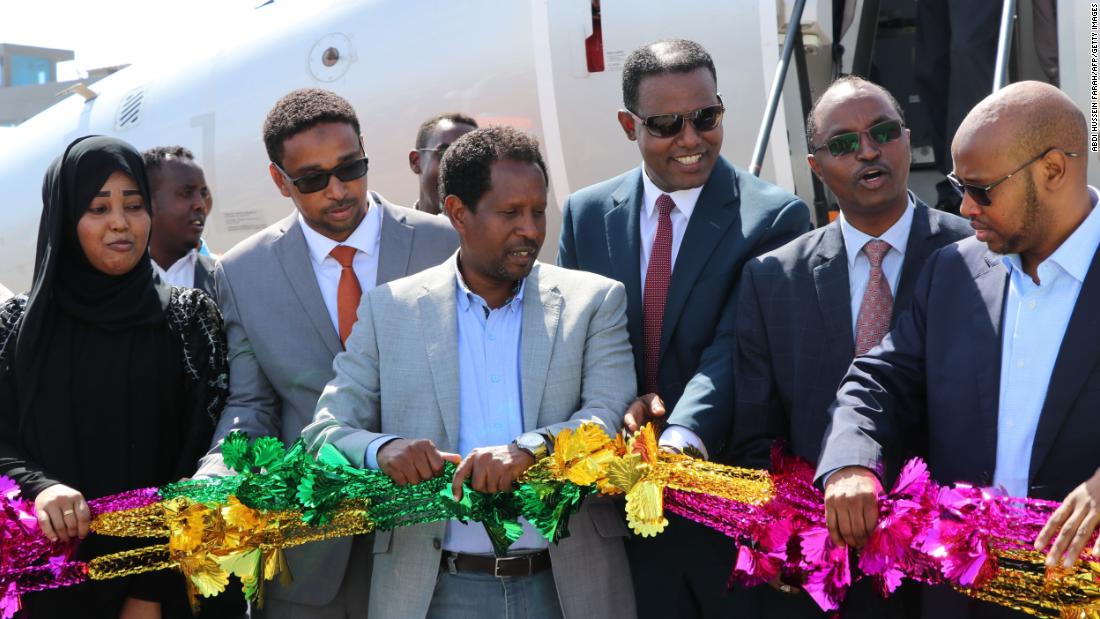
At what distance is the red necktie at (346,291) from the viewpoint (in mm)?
4082

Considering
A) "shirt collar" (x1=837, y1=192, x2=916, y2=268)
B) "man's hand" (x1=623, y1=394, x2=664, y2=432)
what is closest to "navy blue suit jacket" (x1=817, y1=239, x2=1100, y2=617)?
"shirt collar" (x1=837, y1=192, x2=916, y2=268)

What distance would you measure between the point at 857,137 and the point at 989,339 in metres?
1.07

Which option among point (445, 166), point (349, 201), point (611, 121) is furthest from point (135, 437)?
point (611, 121)

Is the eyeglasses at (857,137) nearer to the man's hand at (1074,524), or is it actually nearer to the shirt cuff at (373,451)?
the man's hand at (1074,524)

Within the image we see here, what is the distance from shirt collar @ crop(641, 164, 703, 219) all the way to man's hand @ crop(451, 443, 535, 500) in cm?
136

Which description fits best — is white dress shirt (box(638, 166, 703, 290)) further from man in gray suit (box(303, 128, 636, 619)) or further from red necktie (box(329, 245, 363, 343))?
red necktie (box(329, 245, 363, 343))

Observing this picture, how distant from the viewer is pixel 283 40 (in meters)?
8.54

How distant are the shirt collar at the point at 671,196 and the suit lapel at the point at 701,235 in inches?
1.9

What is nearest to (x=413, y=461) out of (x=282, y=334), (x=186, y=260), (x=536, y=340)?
(x=536, y=340)

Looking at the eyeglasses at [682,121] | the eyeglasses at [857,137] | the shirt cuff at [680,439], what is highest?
the eyeglasses at [682,121]

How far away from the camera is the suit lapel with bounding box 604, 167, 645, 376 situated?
4086 millimetres

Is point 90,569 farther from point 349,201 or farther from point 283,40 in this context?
point 283,40

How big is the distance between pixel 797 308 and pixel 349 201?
5.41ft

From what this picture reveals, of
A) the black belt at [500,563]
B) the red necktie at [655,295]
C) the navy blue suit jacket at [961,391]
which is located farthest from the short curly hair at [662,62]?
the black belt at [500,563]
